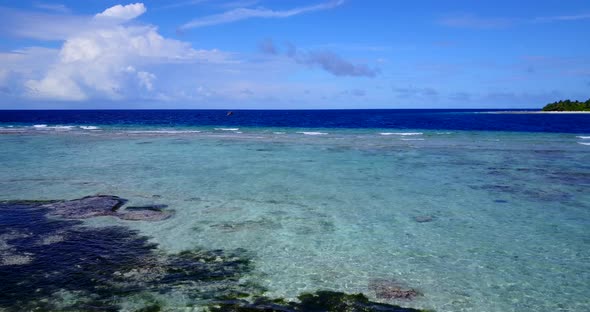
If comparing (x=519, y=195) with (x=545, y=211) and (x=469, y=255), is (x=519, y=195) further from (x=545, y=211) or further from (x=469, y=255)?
(x=469, y=255)

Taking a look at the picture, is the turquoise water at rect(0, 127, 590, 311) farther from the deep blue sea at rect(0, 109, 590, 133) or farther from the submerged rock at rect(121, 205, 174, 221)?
the deep blue sea at rect(0, 109, 590, 133)

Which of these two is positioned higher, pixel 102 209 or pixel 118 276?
pixel 102 209

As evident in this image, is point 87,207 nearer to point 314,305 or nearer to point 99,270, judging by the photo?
point 99,270

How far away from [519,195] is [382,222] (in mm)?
6669

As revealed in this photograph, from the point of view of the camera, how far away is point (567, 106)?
390ft

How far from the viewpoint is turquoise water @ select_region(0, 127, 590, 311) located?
7.88m

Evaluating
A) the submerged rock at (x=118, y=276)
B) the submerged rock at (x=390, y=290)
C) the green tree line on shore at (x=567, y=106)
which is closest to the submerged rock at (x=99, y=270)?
the submerged rock at (x=118, y=276)

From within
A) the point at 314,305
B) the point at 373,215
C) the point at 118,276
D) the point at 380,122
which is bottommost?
the point at 314,305

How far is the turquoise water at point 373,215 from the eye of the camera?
788 cm

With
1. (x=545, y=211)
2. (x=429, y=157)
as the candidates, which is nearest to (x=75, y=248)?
(x=545, y=211)

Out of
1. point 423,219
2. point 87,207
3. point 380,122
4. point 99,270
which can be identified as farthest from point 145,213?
point 380,122

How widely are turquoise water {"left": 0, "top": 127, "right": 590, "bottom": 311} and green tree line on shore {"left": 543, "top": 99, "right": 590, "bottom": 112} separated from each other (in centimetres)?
10616

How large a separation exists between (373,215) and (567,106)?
431ft

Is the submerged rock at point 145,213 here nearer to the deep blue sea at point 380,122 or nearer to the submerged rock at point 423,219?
the submerged rock at point 423,219
